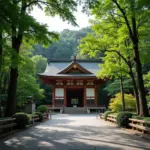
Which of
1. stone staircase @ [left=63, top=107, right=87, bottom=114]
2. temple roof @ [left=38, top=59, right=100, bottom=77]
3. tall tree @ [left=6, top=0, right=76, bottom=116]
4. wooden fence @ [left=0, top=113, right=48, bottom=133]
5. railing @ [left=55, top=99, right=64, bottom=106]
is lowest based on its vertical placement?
wooden fence @ [left=0, top=113, right=48, bottom=133]

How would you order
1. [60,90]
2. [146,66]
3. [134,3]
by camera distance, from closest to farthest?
[134,3], [60,90], [146,66]

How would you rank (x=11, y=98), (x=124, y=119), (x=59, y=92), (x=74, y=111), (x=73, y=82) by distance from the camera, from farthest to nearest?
(x=73, y=82) → (x=59, y=92) → (x=74, y=111) → (x=11, y=98) → (x=124, y=119)

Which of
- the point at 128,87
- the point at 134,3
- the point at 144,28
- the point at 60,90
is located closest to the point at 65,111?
the point at 60,90

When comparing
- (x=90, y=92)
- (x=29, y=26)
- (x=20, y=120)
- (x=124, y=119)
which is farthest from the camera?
(x=90, y=92)

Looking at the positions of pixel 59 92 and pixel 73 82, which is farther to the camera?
pixel 73 82

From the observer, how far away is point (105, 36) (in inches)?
587

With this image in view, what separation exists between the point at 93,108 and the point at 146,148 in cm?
2591

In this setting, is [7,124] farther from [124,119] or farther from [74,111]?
[74,111]

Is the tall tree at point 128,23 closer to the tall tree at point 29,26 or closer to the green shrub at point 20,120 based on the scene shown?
the tall tree at point 29,26

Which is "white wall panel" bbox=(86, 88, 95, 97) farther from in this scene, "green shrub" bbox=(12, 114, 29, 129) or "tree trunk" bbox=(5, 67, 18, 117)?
"green shrub" bbox=(12, 114, 29, 129)

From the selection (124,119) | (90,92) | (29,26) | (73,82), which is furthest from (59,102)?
(29,26)

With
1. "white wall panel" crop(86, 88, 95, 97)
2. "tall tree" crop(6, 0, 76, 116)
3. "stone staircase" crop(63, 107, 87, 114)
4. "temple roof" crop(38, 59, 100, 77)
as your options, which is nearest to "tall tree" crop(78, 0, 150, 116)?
"tall tree" crop(6, 0, 76, 116)

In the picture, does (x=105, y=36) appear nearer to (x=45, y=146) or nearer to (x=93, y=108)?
(x=45, y=146)

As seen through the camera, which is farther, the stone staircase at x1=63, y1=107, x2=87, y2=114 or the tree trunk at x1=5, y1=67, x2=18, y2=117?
the stone staircase at x1=63, y1=107, x2=87, y2=114
